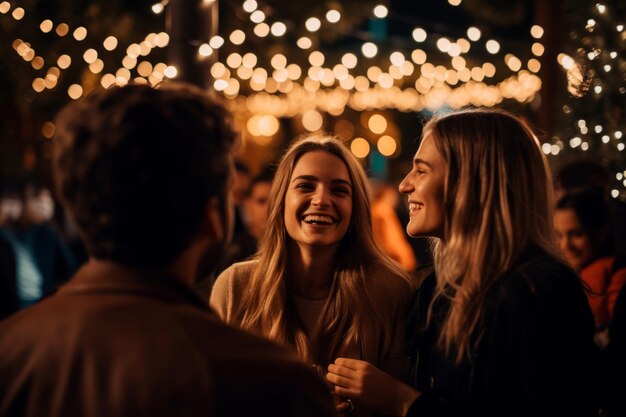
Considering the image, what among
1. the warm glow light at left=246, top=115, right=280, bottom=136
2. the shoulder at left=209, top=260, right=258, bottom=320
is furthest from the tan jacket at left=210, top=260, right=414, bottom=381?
the warm glow light at left=246, top=115, right=280, bottom=136

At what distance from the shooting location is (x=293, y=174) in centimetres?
394

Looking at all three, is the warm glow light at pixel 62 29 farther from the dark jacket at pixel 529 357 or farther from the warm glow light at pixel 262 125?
the warm glow light at pixel 262 125

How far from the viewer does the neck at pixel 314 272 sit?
12.6 feet

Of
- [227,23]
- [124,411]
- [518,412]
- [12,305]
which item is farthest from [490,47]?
[124,411]

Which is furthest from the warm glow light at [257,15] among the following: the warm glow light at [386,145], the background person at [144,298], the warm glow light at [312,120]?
the warm glow light at [386,145]

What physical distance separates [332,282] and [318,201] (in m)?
0.38

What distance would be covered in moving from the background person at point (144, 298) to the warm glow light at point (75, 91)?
36.9 ft

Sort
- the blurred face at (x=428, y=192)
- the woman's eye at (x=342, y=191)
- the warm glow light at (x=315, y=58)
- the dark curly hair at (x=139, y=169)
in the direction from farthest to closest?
the warm glow light at (x=315, y=58) < the woman's eye at (x=342, y=191) < the blurred face at (x=428, y=192) < the dark curly hair at (x=139, y=169)

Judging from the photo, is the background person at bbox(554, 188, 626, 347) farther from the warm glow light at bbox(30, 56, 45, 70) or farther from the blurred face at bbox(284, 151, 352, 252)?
the warm glow light at bbox(30, 56, 45, 70)

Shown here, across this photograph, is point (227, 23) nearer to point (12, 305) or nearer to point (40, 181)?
point (12, 305)

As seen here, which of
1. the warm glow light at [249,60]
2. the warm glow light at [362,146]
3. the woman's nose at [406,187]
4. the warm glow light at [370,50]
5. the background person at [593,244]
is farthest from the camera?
the warm glow light at [362,146]

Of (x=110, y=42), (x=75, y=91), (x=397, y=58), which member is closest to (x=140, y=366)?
(x=110, y=42)

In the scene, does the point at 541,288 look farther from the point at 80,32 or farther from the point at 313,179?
the point at 80,32

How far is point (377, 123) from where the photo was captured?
2819 cm
